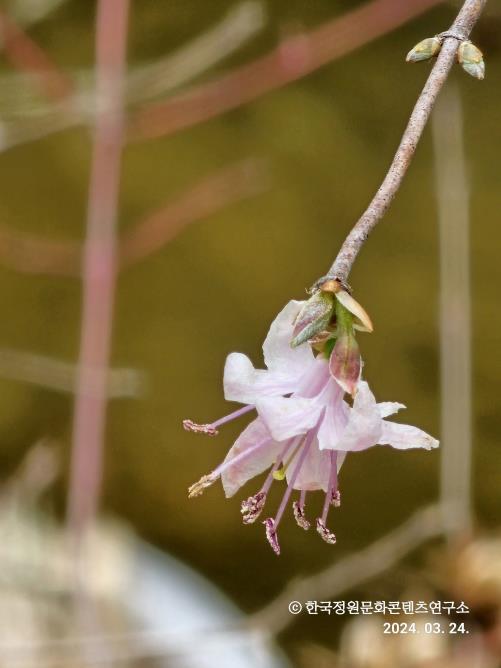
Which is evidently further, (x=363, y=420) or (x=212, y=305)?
(x=212, y=305)

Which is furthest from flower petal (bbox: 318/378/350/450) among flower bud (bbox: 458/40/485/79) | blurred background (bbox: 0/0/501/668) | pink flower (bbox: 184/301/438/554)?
blurred background (bbox: 0/0/501/668)

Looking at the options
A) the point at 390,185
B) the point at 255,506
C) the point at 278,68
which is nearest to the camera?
the point at 390,185

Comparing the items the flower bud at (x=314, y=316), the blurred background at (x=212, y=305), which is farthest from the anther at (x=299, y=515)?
the blurred background at (x=212, y=305)

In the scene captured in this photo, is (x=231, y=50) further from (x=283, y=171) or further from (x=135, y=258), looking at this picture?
(x=135, y=258)

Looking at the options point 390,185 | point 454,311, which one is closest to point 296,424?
point 390,185

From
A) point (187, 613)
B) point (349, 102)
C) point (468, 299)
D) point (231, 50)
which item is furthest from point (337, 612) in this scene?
point (231, 50)

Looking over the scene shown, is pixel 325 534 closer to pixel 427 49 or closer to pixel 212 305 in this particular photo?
pixel 427 49
